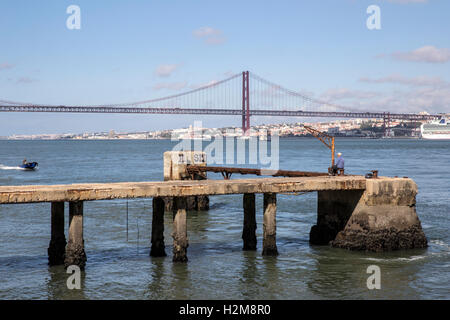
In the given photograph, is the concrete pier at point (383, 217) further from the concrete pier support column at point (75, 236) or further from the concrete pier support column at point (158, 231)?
the concrete pier support column at point (75, 236)

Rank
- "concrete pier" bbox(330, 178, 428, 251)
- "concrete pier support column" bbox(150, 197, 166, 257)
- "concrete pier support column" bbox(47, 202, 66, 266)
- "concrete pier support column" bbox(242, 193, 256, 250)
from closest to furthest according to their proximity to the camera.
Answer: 1. "concrete pier support column" bbox(47, 202, 66, 266)
2. "concrete pier support column" bbox(150, 197, 166, 257)
3. "concrete pier" bbox(330, 178, 428, 251)
4. "concrete pier support column" bbox(242, 193, 256, 250)

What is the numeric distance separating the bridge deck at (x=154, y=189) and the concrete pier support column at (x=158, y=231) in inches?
52.8

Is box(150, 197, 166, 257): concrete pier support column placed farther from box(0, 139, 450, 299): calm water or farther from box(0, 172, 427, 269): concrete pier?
box(0, 139, 450, 299): calm water

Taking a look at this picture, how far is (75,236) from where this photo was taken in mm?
16578

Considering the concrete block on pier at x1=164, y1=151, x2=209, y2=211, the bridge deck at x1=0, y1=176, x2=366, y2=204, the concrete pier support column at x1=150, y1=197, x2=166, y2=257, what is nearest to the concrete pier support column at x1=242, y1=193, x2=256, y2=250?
the bridge deck at x1=0, y1=176, x2=366, y2=204

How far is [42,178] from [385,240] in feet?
146

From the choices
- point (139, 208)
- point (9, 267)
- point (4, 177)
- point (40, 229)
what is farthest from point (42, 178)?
point (9, 267)

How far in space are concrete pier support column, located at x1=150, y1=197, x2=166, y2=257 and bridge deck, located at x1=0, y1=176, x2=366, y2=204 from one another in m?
1.34

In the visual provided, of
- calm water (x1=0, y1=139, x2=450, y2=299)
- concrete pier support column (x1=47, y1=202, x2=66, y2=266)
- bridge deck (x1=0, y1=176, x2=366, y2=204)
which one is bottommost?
calm water (x1=0, y1=139, x2=450, y2=299)

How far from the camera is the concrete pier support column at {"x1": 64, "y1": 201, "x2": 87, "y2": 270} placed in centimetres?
1647

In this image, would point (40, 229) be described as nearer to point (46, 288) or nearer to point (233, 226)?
point (233, 226)

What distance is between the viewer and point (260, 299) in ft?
51.0

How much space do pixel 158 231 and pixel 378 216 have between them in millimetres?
6901

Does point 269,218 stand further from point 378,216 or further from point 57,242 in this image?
point 57,242
